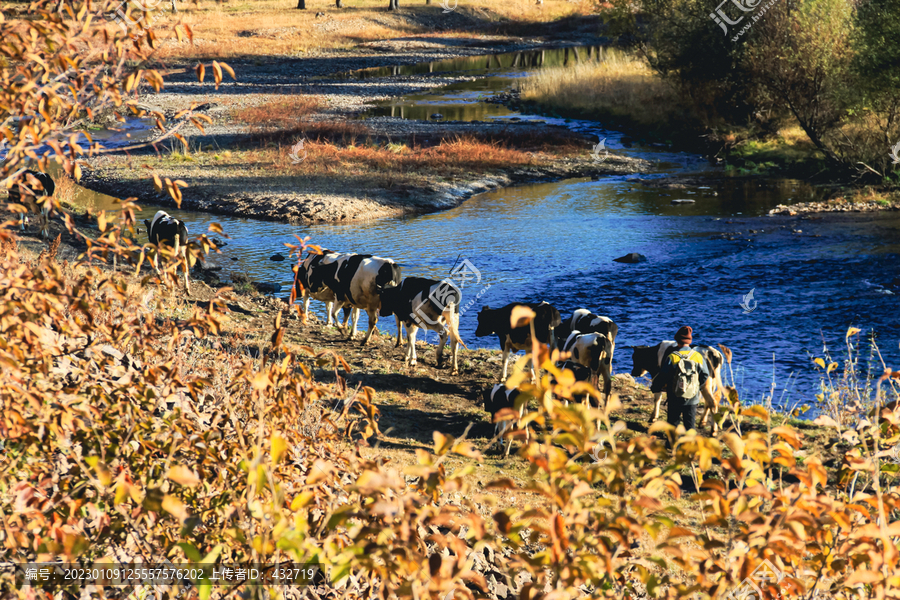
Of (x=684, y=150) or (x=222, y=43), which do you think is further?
(x=222, y=43)

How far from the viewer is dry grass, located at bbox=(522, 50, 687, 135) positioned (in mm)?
39000

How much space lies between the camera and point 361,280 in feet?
44.8

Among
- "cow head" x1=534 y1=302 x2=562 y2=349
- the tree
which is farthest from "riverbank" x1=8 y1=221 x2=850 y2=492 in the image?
the tree

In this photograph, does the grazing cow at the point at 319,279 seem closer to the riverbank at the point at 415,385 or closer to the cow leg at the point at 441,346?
the riverbank at the point at 415,385

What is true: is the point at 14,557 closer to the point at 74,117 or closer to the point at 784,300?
the point at 74,117

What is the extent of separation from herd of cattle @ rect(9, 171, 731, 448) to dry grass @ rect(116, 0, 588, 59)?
168 feet

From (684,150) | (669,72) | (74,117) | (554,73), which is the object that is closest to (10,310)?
(74,117)

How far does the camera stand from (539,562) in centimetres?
255

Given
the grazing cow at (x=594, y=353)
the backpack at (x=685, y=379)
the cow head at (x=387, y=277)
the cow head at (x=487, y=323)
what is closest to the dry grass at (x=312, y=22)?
the cow head at (x=387, y=277)

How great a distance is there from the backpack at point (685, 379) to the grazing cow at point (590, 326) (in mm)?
1047

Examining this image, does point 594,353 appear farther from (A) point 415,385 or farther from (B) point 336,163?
(B) point 336,163

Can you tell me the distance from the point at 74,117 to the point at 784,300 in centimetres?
1546

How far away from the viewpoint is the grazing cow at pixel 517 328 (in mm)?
11094

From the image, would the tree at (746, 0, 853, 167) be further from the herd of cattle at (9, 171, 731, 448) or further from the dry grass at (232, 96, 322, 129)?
the herd of cattle at (9, 171, 731, 448)
